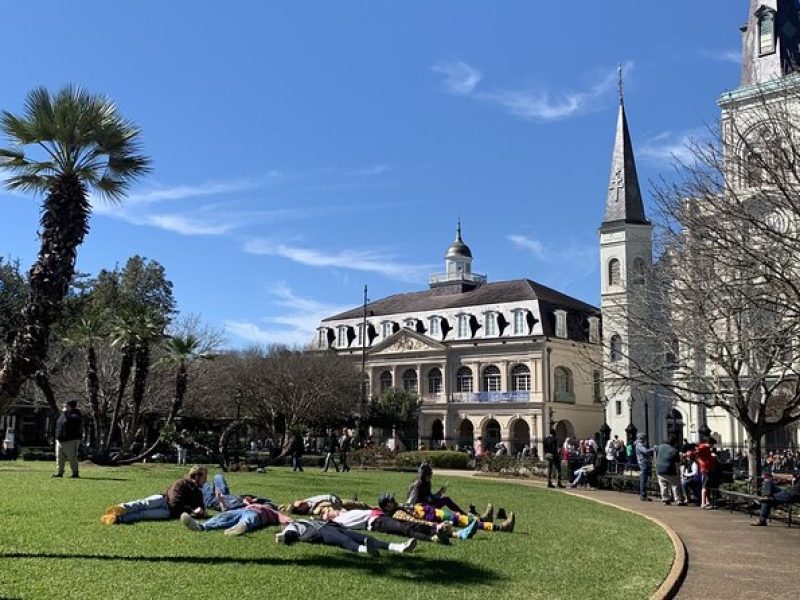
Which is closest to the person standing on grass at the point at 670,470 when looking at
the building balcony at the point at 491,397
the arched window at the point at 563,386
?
the building balcony at the point at 491,397

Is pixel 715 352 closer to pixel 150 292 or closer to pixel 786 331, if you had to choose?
pixel 786 331

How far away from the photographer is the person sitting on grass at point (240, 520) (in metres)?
10.0

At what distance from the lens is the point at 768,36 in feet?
153

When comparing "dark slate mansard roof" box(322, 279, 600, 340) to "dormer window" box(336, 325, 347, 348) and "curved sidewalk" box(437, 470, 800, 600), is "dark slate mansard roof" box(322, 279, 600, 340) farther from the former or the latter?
"curved sidewalk" box(437, 470, 800, 600)

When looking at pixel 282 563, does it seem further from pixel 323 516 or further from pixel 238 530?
pixel 323 516

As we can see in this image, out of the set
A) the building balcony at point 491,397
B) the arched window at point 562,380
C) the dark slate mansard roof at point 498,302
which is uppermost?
the dark slate mansard roof at point 498,302

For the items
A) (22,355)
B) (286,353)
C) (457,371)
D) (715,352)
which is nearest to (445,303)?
(457,371)

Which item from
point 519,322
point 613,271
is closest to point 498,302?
point 519,322

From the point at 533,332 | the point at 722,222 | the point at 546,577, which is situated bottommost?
the point at 546,577

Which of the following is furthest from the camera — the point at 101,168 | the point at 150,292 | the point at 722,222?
the point at 150,292

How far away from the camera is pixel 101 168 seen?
1323cm

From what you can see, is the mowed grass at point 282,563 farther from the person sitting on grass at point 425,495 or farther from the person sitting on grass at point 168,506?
the person sitting on grass at point 425,495

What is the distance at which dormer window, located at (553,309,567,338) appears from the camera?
65.1 metres

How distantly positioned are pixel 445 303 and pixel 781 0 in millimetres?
35466
